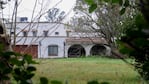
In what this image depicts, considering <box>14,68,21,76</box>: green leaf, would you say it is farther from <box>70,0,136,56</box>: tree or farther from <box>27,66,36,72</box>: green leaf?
<box>70,0,136,56</box>: tree

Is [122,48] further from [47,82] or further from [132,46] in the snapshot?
[47,82]

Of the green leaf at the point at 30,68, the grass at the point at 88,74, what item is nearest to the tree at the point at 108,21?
the green leaf at the point at 30,68

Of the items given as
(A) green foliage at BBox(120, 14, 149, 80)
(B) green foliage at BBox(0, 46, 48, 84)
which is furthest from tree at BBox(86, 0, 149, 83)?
(B) green foliage at BBox(0, 46, 48, 84)

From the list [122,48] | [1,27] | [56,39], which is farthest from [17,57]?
[56,39]

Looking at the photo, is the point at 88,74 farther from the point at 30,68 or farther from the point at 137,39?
the point at 137,39

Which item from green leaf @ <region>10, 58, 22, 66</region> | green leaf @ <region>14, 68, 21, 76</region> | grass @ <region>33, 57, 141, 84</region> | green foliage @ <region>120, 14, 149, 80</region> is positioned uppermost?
green foliage @ <region>120, 14, 149, 80</region>

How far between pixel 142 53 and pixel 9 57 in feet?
1.17

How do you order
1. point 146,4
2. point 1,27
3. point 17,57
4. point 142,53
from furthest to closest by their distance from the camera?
1. point 1,27
2. point 17,57
3. point 142,53
4. point 146,4

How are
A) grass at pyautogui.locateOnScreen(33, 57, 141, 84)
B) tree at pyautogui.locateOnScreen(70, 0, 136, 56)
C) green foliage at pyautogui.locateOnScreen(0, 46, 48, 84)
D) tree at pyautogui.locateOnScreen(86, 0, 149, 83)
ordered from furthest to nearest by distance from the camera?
1. grass at pyautogui.locateOnScreen(33, 57, 141, 84)
2. tree at pyautogui.locateOnScreen(70, 0, 136, 56)
3. green foliage at pyautogui.locateOnScreen(0, 46, 48, 84)
4. tree at pyautogui.locateOnScreen(86, 0, 149, 83)

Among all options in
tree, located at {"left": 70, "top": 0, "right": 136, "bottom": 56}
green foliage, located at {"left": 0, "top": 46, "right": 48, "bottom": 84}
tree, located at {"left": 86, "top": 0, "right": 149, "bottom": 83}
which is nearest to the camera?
tree, located at {"left": 86, "top": 0, "right": 149, "bottom": 83}

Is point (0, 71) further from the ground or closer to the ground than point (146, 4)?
closer to the ground

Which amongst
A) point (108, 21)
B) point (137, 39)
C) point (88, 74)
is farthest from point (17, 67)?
point (88, 74)

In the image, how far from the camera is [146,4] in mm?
720

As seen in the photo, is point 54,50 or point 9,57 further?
point 54,50
